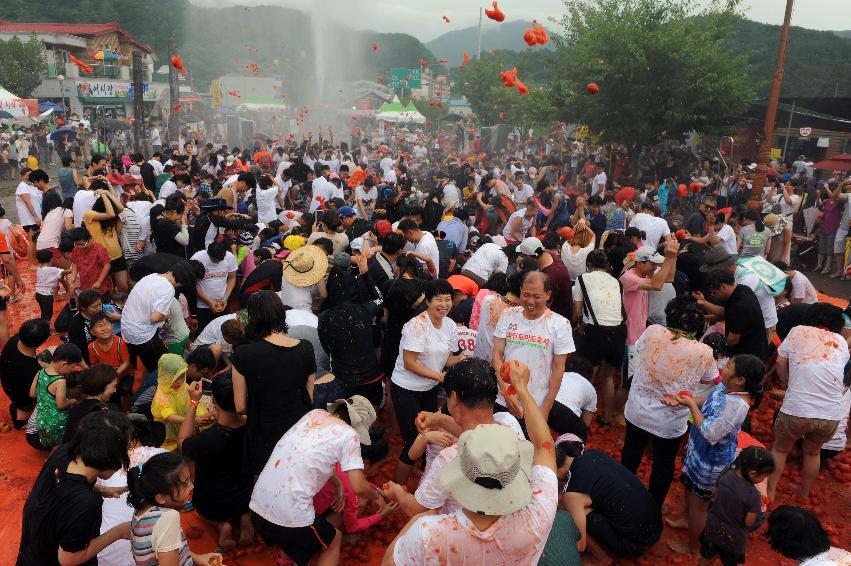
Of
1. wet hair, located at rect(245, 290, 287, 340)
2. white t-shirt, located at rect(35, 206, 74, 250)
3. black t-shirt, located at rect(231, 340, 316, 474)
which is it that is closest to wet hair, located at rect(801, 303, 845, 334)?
black t-shirt, located at rect(231, 340, 316, 474)

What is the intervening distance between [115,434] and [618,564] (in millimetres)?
3248

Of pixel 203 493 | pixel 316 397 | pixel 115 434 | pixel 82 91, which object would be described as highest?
pixel 82 91

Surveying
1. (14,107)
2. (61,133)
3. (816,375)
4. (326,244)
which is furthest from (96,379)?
(61,133)

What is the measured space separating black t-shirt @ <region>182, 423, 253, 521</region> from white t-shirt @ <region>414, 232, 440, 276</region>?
10.7 ft

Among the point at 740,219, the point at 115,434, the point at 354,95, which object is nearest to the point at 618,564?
the point at 115,434

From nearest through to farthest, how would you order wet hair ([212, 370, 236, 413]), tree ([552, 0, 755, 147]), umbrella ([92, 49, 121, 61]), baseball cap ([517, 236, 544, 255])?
1. wet hair ([212, 370, 236, 413])
2. baseball cap ([517, 236, 544, 255])
3. tree ([552, 0, 755, 147])
4. umbrella ([92, 49, 121, 61])

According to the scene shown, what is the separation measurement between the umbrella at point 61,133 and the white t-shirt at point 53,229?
17.2 m

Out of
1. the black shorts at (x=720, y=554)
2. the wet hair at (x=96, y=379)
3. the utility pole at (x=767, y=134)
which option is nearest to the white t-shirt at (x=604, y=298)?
the black shorts at (x=720, y=554)

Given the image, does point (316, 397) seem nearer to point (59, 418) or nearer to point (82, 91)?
point (59, 418)

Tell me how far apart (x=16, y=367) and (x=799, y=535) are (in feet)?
19.2

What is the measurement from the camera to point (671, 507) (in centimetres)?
468

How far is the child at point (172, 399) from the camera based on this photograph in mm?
4586

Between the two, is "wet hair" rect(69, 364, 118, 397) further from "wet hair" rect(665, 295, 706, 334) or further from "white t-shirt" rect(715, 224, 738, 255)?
"white t-shirt" rect(715, 224, 738, 255)

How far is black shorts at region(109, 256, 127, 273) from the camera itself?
748 centimetres
